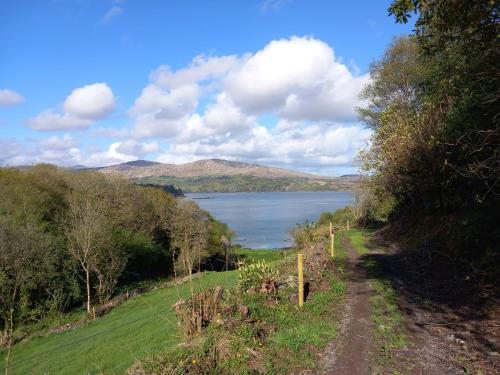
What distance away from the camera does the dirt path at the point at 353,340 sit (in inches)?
288

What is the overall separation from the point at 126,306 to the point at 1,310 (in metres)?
8.82

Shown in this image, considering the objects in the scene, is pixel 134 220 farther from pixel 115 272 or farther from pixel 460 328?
pixel 460 328

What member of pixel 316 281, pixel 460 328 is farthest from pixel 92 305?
pixel 460 328

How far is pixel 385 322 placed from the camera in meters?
9.56

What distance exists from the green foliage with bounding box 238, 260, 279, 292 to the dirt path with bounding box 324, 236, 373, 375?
2463 millimetres

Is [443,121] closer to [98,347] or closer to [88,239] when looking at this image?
[98,347]

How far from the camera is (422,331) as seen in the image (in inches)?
346

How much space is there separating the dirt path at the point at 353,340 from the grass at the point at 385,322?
0.58 ft

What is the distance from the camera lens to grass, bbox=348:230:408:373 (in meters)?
7.53

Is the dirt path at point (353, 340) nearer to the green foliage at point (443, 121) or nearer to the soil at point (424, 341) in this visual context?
the soil at point (424, 341)

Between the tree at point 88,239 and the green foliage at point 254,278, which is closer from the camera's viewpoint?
the green foliage at point 254,278

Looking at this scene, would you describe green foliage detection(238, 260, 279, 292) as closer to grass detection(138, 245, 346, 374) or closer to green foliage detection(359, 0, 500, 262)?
grass detection(138, 245, 346, 374)

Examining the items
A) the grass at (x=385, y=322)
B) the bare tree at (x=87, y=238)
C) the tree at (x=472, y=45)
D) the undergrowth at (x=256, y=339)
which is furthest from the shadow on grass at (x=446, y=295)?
the bare tree at (x=87, y=238)

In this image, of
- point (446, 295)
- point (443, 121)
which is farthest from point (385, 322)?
point (443, 121)
